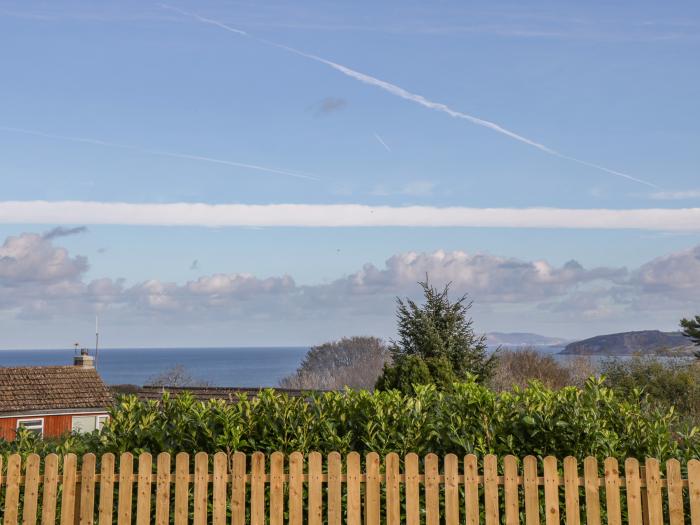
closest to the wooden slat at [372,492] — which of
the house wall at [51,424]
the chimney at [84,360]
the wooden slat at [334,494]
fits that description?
the wooden slat at [334,494]

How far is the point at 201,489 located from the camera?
8281 millimetres

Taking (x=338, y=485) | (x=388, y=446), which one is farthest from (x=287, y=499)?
(x=388, y=446)

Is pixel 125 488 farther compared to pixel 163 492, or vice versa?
pixel 125 488

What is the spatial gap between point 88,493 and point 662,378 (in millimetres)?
25815

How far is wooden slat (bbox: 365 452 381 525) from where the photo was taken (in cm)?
809

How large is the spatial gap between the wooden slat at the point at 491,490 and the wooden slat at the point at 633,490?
4.59 ft

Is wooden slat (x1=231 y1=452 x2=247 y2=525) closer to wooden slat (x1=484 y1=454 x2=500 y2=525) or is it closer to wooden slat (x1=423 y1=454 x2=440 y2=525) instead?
wooden slat (x1=423 y1=454 x2=440 y2=525)

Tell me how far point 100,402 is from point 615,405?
27.7 metres

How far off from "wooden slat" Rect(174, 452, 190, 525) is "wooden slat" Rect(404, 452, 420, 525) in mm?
2425

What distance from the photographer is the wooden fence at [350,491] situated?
8023 mm

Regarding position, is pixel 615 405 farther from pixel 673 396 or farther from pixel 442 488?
pixel 673 396

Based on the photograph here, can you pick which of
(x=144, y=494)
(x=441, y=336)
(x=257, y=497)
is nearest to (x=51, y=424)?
(x=441, y=336)

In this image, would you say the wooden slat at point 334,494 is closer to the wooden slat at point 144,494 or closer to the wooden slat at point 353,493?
the wooden slat at point 353,493

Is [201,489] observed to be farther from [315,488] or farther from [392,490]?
[392,490]
